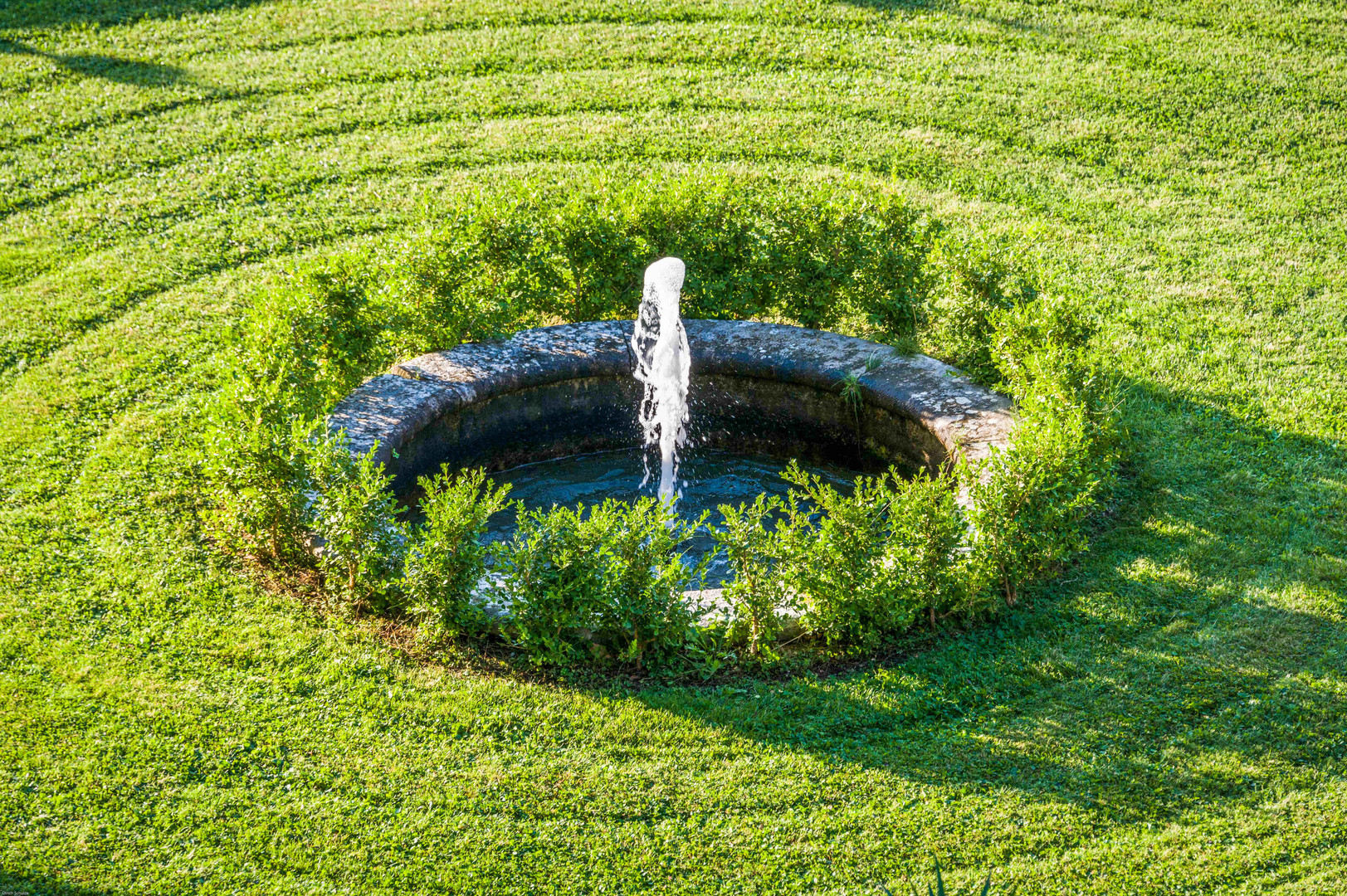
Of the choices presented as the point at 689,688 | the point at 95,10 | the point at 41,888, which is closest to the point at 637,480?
the point at 689,688

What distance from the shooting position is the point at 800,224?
8.77 metres

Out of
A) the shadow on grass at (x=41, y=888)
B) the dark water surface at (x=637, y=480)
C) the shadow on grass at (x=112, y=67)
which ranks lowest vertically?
the shadow on grass at (x=41, y=888)

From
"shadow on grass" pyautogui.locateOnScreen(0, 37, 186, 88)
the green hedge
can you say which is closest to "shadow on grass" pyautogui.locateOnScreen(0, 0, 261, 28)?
"shadow on grass" pyautogui.locateOnScreen(0, 37, 186, 88)

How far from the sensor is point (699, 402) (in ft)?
27.2

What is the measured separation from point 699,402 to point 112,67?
8.55 meters

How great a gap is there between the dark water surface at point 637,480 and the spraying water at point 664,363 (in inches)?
4.5

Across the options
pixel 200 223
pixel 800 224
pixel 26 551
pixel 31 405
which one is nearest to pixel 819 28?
pixel 800 224

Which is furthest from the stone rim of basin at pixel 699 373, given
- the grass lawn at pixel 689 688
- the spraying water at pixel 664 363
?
the grass lawn at pixel 689 688

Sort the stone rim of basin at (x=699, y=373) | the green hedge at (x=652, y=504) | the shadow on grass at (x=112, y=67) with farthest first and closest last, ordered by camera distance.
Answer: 1. the shadow on grass at (x=112, y=67)
2. the stone rim of basin at (x=699, y=373)
3. the green hedge at (x=652, y=504)

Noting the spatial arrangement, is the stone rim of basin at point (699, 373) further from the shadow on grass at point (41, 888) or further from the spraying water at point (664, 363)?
the shadow on grass at point (41, 888)

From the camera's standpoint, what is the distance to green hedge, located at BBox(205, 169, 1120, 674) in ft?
19.6

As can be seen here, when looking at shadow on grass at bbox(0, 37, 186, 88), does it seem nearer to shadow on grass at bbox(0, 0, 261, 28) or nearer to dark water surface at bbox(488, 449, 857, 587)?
shadow on grass at bbox(0, 0, 261, 28)

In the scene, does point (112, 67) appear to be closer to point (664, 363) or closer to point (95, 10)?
point (95, 10)

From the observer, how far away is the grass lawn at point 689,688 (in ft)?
17.1
